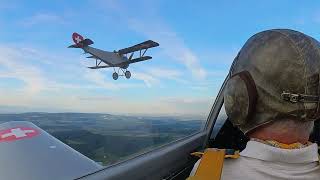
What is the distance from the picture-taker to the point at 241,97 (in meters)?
1.18

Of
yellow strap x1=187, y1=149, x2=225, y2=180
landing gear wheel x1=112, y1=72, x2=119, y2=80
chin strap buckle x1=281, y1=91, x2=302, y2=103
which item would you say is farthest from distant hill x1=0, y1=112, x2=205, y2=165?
chin strap buckle x1=281, y1=91, x2=302, y2=103

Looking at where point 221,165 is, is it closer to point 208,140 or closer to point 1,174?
point 1,174

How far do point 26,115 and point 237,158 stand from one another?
0.86 m

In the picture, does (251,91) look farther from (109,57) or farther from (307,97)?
(109,57)

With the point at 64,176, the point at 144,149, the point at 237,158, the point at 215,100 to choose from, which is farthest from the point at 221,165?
the point at 215,100

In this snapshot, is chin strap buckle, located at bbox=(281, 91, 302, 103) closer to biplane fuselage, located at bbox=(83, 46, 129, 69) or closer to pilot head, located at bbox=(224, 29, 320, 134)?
pilot head, located at bbox=(224, 29, 320, 134)

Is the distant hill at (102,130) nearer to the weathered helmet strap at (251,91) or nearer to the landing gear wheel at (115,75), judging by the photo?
the landing gear wheel at (115,75)

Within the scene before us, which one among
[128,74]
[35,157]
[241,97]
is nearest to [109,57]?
[128,74]

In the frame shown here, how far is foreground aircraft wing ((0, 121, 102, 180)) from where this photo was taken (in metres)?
1.57

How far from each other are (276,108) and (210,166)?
0.69ft

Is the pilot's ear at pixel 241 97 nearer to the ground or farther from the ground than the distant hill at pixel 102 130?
farther from the ground

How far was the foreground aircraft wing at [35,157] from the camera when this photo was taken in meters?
1.57

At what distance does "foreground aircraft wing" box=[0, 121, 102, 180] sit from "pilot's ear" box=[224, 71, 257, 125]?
54cm

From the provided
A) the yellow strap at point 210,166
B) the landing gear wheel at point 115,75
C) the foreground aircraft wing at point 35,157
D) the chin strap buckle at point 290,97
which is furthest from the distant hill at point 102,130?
the chin strap buckle at point 290,97
